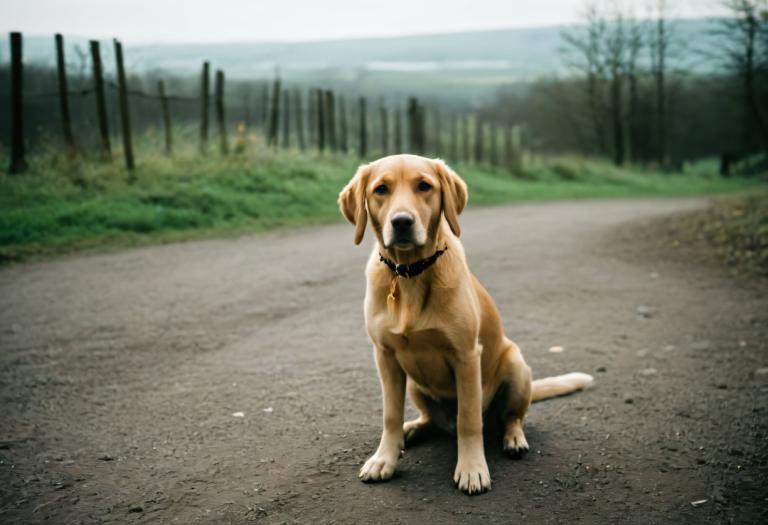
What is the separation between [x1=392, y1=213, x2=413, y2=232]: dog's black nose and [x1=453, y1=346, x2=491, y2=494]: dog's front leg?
28.7 inches

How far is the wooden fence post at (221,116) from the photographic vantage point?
1573 centimetres

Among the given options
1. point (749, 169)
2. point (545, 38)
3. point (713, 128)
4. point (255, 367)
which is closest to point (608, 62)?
point (749, 169)

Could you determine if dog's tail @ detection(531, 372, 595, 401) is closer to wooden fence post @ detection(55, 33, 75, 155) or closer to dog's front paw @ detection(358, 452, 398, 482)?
dog's front paw @ detection(358, 452, 398, 482)

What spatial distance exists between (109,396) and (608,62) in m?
37.8

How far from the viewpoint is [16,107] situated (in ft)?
38.2

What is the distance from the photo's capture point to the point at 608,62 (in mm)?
36844

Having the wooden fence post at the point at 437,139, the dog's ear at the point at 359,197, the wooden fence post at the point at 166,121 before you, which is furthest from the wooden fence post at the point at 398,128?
the dog's ear at the point at 359,197

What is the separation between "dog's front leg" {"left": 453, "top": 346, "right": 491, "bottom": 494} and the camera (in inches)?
126

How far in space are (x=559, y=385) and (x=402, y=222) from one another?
6.66 ft

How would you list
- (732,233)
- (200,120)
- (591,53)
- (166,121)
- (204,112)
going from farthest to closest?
(591,53) → (200,120) → (204,112) → (166,121) → (732,233)

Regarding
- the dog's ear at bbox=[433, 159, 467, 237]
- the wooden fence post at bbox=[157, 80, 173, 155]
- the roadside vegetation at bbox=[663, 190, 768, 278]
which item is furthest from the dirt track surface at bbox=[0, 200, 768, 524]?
the wooden fence post at bbox=[157, 80, 173, 155]

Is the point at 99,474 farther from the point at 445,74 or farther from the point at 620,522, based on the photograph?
the point at 445,74

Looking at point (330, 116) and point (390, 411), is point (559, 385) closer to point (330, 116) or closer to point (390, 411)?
point (390, 411)

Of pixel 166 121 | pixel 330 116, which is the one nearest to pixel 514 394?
pixel 166 121
